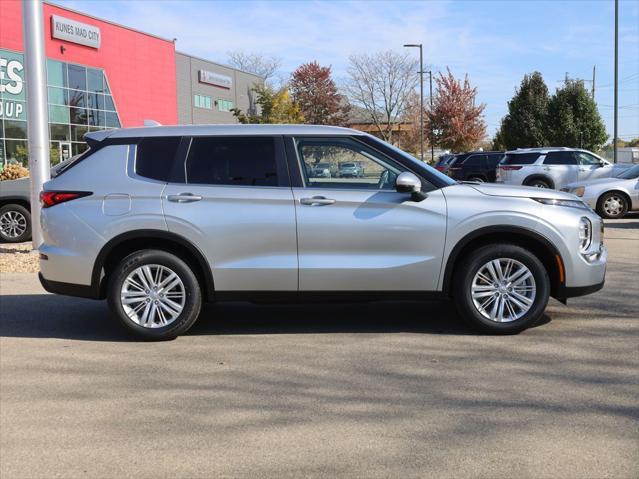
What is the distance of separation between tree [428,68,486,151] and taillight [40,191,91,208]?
5468 centimetres

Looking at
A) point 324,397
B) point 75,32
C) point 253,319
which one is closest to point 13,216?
point 253,319

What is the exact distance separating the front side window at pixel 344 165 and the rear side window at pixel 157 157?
44.0 inches

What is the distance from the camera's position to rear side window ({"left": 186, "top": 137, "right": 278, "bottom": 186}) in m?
6.01

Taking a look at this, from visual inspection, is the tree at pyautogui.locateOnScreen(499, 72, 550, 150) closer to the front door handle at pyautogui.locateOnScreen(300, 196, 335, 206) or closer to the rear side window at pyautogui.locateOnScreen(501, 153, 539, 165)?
the rear side window at pyautogui.locateOnScreen(501, 153, 539, 165)

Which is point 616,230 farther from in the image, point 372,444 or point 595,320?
Result: point 372,444

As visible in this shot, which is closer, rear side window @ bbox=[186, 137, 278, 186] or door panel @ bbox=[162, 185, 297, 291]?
door panel @ bbox=[162, 185, 297, 291]

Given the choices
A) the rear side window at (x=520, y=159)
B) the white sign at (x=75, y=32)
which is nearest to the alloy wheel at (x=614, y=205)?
→ the rear side window at (x=520, y=159)

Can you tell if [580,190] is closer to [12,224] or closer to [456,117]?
[12,224]

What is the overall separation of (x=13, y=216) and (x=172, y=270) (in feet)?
27.4

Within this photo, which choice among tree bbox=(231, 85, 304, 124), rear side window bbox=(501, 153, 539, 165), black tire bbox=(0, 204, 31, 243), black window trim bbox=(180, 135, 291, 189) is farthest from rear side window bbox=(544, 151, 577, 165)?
tree bbox=(231, 85, 304, 124)

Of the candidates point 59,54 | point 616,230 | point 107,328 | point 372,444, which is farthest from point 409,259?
point 59,54

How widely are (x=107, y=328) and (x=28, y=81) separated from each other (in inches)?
247

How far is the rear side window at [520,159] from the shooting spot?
72.0 feet

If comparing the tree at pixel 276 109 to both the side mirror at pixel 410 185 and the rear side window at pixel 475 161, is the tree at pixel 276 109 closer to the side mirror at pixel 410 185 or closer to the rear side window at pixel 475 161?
the rear side window at pixel 475 161
